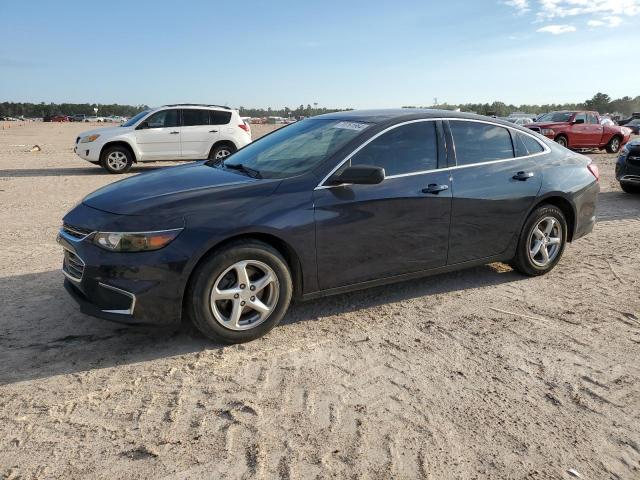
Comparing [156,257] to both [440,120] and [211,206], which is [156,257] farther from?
[440,120]

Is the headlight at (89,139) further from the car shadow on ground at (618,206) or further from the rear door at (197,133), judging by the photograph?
the car shadow on ground at (618,206)

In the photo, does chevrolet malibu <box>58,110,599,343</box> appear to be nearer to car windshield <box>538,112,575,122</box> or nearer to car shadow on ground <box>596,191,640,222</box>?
car shadow on ground <box>596,191,640,222</box>

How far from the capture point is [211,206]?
11.8 feet

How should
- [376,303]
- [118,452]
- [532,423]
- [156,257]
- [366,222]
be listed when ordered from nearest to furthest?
[118,452]
[532,423]
[156,257]
[366,222]
[376,303]

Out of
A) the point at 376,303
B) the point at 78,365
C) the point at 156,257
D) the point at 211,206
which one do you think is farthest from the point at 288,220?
the point at 78,365

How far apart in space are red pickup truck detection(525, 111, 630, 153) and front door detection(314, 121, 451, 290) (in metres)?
16.8

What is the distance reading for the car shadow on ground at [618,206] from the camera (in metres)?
8.50

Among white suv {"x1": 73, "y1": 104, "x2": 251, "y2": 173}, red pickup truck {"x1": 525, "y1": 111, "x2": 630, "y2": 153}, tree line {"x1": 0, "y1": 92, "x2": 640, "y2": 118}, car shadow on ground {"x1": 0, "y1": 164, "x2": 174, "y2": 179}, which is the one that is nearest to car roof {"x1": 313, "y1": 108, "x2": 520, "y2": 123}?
car shadow on ground {"x1": 0, "y1": 164, "x2": 174, "y2": 179}

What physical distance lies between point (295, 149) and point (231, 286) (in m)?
1.47

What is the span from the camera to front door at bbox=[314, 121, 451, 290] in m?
3.99

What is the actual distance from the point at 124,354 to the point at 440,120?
128 inches

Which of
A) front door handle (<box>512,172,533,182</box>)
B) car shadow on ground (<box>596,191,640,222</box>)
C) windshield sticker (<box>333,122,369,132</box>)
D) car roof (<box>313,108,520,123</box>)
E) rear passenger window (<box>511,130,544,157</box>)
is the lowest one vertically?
car shadow on ground (<box>596,191,640,222</box>)

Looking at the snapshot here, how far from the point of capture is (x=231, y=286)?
3.68 meters

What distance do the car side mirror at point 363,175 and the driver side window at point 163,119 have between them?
35.7 ft
